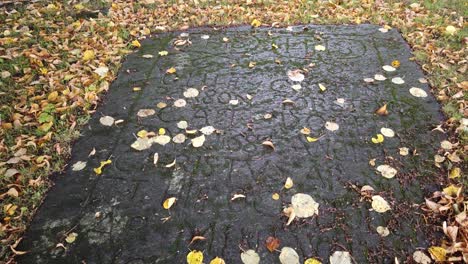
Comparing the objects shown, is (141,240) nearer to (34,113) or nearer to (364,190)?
(364,190)

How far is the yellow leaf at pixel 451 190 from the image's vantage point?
7.72 ft

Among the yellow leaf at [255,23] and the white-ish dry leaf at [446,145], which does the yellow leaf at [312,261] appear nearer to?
the white-ish dry leaf at [446,145]

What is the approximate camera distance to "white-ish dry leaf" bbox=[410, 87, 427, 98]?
3.27 metres

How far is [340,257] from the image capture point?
6.76 ft

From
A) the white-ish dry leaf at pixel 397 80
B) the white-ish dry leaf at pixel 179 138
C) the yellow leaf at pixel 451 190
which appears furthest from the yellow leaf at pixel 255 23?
the yellow leaf at pixel 451 190

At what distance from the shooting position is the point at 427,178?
250 cm

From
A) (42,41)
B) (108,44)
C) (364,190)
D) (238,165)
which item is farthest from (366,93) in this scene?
(42,41)

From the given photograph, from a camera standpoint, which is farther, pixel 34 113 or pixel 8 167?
pixel 34 113

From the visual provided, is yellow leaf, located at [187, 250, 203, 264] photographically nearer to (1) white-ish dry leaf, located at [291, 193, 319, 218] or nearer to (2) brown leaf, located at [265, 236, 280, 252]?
(2) brown leaf, located at [265, 236, 280, 252]

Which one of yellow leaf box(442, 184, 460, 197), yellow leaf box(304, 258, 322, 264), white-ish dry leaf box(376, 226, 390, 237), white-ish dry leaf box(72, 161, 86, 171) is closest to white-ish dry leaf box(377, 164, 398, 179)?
yellow leaf box(442, 184, 460, 197)

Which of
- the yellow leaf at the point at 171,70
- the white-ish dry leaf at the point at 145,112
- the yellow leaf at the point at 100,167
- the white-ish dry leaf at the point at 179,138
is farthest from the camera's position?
the yellow leaf at the point at 171,70

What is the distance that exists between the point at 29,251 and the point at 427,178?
109 inches

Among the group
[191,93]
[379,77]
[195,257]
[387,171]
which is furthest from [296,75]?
[195,257]

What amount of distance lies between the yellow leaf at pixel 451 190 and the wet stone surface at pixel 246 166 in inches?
3.9
